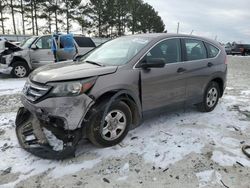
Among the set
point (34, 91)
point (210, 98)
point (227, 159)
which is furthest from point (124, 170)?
point (210, 98)

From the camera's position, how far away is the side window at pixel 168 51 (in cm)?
435

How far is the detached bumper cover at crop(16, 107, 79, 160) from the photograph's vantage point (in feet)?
11.0

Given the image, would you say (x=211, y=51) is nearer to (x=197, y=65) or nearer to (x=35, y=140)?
(x=197, y=65)

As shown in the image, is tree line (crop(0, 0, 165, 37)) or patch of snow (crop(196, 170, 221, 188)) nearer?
patch of snow (crop(196, 170, 221, 188))

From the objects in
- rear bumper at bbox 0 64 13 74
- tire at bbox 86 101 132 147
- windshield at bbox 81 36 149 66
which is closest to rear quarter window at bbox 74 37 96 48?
rear bumper at bbox 0 64 13 74

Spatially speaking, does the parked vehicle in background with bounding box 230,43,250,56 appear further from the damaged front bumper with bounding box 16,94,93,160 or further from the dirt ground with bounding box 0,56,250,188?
the damaged front bumper with bounding box 16,94,93,160

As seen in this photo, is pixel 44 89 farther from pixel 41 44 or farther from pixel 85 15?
pixel 85 15

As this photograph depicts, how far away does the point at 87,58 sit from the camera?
15.3ft

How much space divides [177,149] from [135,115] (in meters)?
0.84

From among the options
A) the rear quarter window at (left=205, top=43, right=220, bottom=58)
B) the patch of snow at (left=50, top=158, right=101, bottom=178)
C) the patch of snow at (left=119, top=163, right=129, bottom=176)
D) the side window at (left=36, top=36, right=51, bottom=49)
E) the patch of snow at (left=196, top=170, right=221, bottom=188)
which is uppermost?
the side window at (left=36, top=36, right=51, bottom=49)

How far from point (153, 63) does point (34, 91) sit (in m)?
1.83

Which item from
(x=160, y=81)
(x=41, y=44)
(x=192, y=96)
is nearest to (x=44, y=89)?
(x=160, y=81)

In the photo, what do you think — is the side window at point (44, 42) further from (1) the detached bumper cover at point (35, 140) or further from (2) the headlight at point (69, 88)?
(2) the headlight at point (69, 88)

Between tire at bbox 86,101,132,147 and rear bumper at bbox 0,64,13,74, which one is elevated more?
rear bumper at bbox 0,64,13,74
